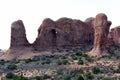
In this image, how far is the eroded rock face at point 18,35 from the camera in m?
75.7

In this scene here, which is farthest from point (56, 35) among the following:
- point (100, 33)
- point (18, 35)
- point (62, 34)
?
point (100, 33)

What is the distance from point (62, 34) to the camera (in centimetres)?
7662

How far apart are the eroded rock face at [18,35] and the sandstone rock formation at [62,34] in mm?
1987

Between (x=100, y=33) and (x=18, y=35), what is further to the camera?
(x=18, y=35)

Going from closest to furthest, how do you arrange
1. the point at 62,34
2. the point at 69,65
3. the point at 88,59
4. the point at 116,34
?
the point at 69,65 → the point at 88,59 → the point at 62,34 → the point at 116,34

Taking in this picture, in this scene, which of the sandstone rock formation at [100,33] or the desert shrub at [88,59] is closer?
the desert shrub at [88,59]

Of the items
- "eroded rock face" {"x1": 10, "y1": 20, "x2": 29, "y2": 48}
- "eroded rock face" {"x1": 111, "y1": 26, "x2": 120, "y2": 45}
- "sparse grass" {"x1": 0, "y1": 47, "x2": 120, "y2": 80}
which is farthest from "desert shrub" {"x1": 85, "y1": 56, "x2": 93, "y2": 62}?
"eroded rock face" {"x1": 111, "y1": 26, "x2": 120, "y2": 45}

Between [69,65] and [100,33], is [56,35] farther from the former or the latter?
[69,65]

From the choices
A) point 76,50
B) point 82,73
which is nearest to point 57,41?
point 76,50

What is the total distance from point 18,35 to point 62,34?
7.36 meters

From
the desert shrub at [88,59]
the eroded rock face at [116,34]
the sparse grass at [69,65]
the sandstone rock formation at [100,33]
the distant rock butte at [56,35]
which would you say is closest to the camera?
the sparse grass at [69,65]

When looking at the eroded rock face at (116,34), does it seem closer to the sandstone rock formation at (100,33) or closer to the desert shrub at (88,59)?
the sandstone rock formation at (100,33)

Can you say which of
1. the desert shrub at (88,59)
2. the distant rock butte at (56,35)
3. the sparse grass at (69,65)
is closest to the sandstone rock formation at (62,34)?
the distant rock butte at (56,35)

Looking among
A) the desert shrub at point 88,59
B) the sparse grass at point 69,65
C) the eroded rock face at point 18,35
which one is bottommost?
the sparse grass at point 69,65
